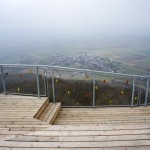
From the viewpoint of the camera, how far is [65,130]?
3670 millimetres

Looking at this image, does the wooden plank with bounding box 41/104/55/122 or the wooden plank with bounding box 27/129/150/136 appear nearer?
the wooden plank with bounding box 27/129/150/136

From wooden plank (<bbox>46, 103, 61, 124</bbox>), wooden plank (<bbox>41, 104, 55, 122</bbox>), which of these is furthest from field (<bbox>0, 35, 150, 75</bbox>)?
wooden plank (<bbox>41, 104, 55, 122</bbox>)

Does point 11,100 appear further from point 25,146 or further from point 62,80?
point 25,146

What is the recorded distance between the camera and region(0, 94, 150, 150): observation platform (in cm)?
321

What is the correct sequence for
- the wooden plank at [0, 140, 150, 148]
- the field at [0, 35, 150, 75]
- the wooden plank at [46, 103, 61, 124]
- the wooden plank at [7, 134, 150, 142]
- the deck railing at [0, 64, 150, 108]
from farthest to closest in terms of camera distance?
the field at [0, 35, 150, 75] < the deck railing at [0, 64, 150, 108] < the wooden plank at [46, 103, 61, 124] < the wooden plank at [7, 134, 150, 142] < the wooden plank at [0, 140, 150, 148]

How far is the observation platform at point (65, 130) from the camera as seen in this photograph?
3.21 m

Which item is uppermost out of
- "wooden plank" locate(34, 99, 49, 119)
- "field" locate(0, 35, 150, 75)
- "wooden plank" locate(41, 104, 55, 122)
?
"wooden plank" locate(34, 99, 49, 119)

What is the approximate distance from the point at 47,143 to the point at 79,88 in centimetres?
365

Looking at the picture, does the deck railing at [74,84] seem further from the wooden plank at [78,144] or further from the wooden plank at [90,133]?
the wooden plank at [78,144]

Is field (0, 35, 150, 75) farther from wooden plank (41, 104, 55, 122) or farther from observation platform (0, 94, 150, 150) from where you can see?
wooden plank (41, 104, 55, 122)

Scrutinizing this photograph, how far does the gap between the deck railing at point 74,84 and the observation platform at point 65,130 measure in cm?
64

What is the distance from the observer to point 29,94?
6.08m

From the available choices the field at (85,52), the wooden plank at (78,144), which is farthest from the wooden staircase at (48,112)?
the field at (85,52)

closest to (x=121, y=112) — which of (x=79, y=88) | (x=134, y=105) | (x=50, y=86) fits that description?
(x=134, y=105)
